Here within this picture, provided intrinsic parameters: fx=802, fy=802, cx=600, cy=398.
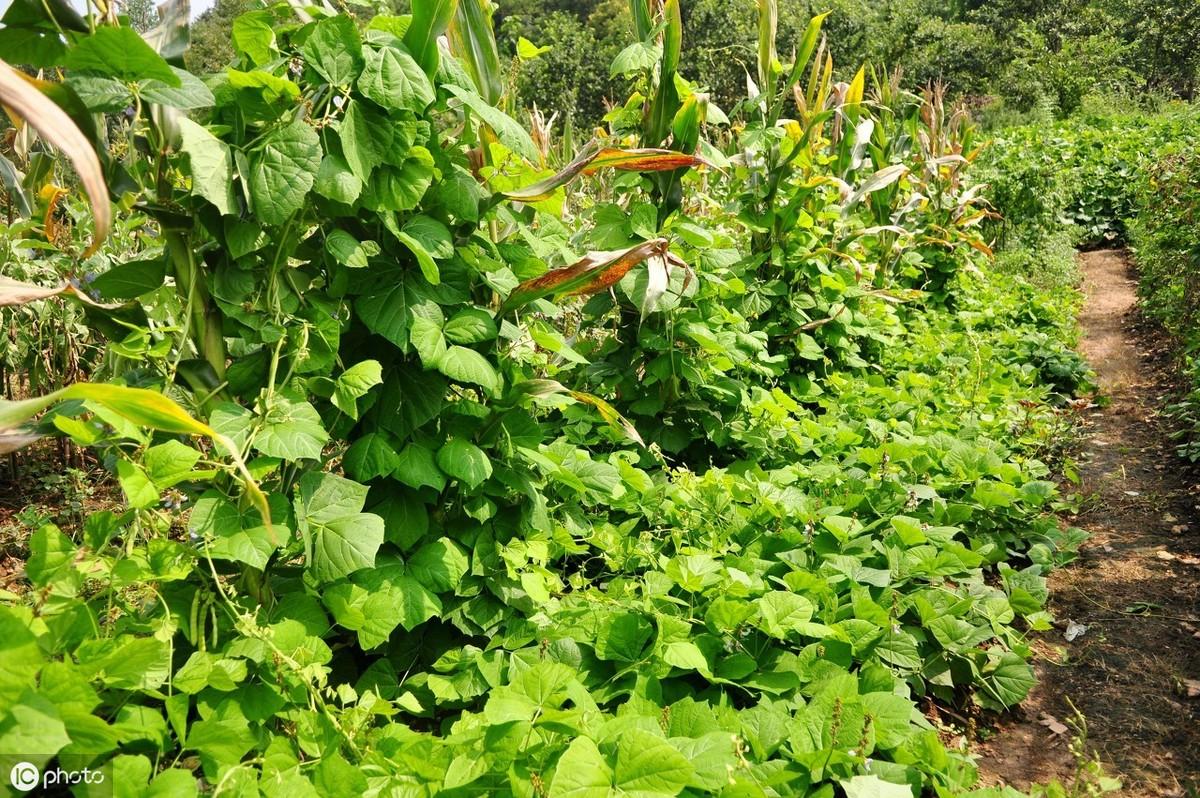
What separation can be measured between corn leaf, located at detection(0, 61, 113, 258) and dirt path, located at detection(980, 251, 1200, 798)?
2.15 metres

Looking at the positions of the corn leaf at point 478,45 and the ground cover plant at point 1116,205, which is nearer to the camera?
the corn leaf at point 478,45

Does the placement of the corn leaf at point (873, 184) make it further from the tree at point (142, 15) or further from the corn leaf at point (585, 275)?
the tree at point (142, 15)

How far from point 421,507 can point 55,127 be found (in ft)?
Answer: 3.93

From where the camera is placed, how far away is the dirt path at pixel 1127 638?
79.2 inches

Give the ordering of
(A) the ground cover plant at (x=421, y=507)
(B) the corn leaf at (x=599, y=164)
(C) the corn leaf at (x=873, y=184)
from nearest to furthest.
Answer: (A) the ground cover plant at (x=421, y=507)
(B) the corn leaf at (x=599, y=164)
(C) the corn leaf at (x=873, y=184)

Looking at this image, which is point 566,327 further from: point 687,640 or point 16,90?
point 16,90

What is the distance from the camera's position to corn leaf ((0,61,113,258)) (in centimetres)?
84

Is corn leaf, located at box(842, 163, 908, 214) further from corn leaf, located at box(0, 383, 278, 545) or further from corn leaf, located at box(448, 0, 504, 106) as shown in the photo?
corn leaf, located at box(0, 383, 278, 545)

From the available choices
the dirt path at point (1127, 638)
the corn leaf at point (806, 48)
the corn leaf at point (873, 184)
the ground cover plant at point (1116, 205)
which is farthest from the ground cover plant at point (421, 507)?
the ground cover plant at point (1116, 205)

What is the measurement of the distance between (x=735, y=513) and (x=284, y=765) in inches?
60.8

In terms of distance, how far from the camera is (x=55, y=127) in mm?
853

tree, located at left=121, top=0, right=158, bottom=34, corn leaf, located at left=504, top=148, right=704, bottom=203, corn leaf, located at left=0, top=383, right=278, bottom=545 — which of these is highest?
tree, located at left=121, top=0, right=158, bottom=34

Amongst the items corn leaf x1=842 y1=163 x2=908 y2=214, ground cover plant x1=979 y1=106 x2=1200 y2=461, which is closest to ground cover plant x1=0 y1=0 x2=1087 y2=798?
corn leaf x1=842 y1=163 x2=908 y2=214

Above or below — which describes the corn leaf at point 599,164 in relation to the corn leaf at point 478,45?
below
